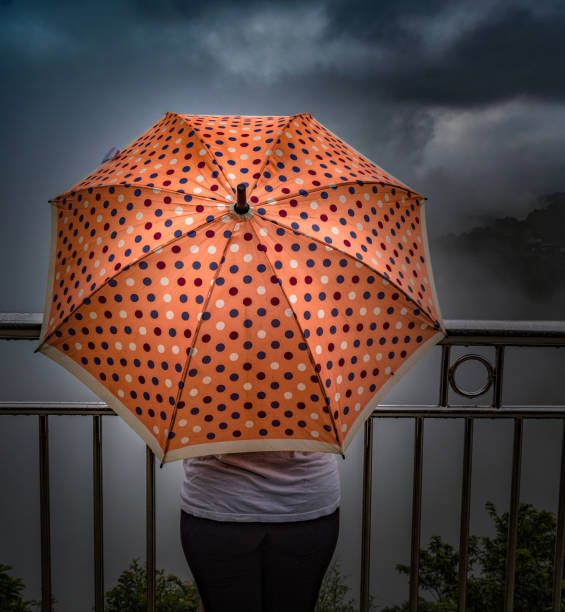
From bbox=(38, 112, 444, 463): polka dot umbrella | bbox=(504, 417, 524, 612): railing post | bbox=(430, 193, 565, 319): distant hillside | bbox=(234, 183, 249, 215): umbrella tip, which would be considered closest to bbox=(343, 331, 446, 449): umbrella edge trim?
bbox=(38, 112, 444, 463): polka dot umbrella

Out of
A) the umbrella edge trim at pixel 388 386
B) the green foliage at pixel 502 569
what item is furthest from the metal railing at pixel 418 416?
the green foliage at pixel 502 569

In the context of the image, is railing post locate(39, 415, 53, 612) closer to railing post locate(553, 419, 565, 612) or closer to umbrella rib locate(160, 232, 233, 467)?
umbrella rib locate(160, 232, 233, 467)

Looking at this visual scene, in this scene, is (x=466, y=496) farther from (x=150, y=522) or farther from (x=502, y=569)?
(x=502, y=569)

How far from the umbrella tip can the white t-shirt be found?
509 millimetres

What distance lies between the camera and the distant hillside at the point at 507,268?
34.7 ft

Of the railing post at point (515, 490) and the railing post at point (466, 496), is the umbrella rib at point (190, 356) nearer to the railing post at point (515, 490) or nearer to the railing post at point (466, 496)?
the railing post at point (466, 496)

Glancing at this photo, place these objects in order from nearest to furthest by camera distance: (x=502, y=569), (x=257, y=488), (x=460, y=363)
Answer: (x=257, y=488) → (x=460, y=363) → (x=502, y=569)

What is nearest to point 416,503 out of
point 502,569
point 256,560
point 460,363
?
point 460,363

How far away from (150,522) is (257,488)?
659mm

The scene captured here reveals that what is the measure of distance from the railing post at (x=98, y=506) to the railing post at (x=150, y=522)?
0.49 feet

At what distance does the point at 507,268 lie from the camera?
439 inches

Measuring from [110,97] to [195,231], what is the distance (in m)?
8.27

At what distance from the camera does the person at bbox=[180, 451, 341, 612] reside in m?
1.07

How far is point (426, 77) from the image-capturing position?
33.7ft
